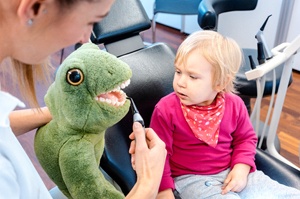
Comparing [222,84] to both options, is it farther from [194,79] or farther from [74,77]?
[74,77]

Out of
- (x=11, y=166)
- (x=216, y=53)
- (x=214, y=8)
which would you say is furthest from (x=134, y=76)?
(x=214, y=8)

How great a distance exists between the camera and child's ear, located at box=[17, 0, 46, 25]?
0.46 m

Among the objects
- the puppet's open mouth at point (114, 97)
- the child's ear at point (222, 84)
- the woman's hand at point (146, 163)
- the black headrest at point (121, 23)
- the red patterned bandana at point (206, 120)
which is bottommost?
the red patterned bandana at point (206, 120)

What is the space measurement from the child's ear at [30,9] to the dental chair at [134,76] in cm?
61

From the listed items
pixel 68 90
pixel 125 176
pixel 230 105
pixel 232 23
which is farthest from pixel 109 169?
pixel 232 23

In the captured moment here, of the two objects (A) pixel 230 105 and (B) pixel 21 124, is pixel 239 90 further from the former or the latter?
(B) pixel 21 124

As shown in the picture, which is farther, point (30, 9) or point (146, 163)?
point (146, 163)

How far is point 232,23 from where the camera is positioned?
2.80 m

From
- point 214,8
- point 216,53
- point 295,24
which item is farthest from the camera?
point 295,24

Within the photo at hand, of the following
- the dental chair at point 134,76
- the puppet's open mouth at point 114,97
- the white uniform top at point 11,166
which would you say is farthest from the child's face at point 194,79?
the white uniform top at point 11,166

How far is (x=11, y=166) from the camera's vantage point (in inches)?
22.3

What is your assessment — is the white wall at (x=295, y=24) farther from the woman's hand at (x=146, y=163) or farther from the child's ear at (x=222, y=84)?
the woman's hand at (x=146, y=163)

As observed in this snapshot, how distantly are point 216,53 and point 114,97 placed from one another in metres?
0.36

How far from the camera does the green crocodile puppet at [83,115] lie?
780mm
